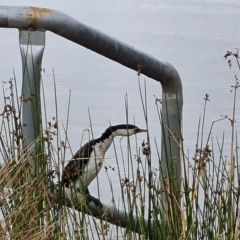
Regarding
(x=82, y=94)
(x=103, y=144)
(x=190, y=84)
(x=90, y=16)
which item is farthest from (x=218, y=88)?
(x=103, y=144)

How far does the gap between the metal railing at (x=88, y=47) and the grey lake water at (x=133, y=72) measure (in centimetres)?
162

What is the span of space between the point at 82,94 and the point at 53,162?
386cm

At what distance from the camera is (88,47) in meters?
1.51

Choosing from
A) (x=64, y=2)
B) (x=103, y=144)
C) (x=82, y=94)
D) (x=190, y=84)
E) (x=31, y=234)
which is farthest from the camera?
(x=64, y=2)

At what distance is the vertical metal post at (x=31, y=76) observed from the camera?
1390mm

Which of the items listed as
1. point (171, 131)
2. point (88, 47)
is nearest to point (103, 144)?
point (171, 131)

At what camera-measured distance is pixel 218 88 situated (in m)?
5.61

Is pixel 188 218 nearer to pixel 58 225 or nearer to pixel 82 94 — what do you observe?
pixel 58 225

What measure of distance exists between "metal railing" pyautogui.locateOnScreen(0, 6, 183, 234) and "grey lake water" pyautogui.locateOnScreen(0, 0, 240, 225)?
1.62 meters

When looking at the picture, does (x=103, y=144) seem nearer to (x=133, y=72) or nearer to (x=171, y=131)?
(x=171, y=131)

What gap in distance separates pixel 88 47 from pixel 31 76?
6.3 inches

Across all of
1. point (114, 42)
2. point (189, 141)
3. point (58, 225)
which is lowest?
point (189, 141)

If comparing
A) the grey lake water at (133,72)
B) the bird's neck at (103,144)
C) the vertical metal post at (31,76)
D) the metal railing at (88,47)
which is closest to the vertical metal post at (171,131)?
the metal railing at (88,47)

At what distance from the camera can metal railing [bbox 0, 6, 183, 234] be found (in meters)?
1.39
